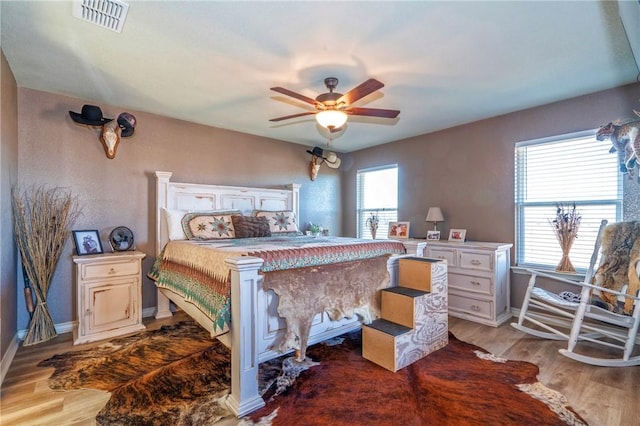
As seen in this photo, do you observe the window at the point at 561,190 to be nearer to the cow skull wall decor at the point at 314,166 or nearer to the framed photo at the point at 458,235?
the framed photo at the point at 458,235

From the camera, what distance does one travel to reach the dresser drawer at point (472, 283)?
322 centimetres

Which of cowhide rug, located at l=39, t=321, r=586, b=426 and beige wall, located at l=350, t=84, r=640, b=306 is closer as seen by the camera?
cowhide rug, located at l=39, t=321, r=586, b=426

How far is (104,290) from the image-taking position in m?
2.84

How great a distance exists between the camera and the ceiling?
5.81 feet

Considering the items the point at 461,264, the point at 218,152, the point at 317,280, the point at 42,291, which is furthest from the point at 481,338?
the point at 42,291

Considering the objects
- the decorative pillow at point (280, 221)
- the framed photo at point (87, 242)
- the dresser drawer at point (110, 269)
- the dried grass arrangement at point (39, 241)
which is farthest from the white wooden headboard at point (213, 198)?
the dried grass arrangement at point (39, 241)

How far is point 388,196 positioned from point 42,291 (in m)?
4.47

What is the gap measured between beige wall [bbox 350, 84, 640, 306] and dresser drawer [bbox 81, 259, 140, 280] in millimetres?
3697

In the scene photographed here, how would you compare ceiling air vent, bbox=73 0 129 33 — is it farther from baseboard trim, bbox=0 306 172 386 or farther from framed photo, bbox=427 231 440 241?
framed photo, bbox=427 231 440 241

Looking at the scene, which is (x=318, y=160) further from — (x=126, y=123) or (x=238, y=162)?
(x=126, y=123)

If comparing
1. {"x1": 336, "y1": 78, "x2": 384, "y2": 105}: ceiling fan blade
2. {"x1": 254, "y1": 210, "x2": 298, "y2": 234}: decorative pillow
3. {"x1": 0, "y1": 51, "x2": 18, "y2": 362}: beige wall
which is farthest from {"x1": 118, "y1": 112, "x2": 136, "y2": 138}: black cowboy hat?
{"x1": 336, "y1": 78, "x2": 384, "y2": 105}: ceiling fan blade

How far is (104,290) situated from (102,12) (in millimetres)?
2374

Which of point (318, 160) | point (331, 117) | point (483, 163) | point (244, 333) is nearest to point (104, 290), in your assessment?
point (244, 333)

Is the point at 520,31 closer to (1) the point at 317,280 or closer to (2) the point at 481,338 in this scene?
(1) the point at 317,280
